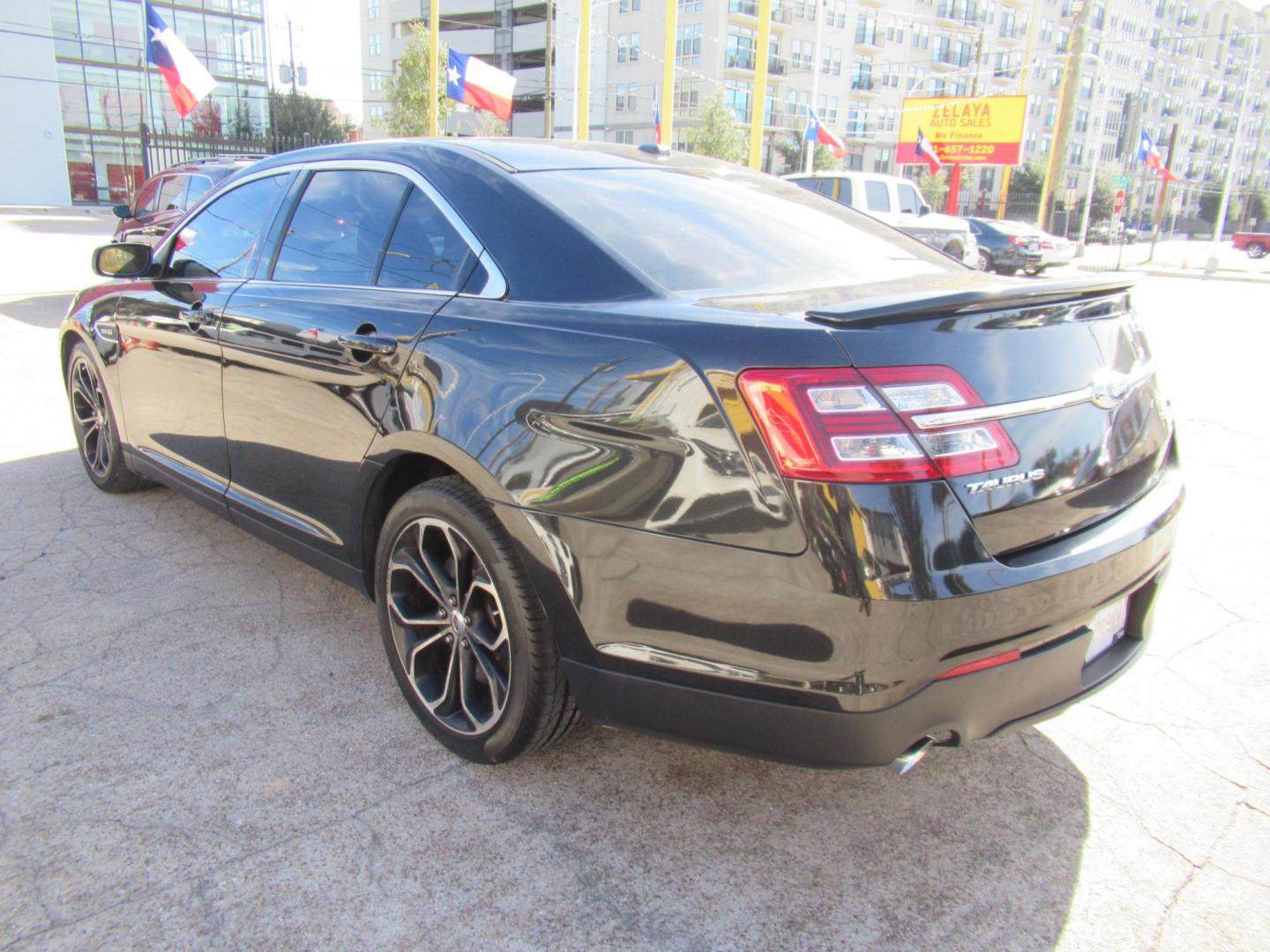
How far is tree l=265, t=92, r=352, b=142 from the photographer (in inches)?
1855

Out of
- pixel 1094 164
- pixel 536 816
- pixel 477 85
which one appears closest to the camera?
pixel 536 816

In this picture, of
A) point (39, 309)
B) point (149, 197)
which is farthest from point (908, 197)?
point (39, 309)

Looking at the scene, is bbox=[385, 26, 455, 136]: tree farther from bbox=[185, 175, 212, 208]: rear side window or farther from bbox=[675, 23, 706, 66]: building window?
bbox=[185, 175, 212, 208]: rear side window

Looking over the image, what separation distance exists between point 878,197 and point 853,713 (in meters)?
16.8

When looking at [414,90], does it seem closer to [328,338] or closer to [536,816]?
[328,338]

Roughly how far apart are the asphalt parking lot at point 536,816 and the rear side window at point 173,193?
8.72 metres

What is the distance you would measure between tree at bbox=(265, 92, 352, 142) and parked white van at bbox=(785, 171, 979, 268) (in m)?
36.3

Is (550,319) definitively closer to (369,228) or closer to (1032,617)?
(369,228)

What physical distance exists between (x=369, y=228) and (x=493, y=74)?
19.2 metres

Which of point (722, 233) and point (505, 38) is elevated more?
point (505, 38)

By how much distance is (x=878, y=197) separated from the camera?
17000 millimetres

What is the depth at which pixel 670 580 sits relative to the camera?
190cm

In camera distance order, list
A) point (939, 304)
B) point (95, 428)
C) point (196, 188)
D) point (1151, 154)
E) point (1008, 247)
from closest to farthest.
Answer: point (939, 304)
point (95, 428)
point (196, 188)
point (1008, 247)
point (1151, 154)

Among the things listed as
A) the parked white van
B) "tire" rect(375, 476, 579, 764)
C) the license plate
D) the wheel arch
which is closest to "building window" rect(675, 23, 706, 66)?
the parked white van
